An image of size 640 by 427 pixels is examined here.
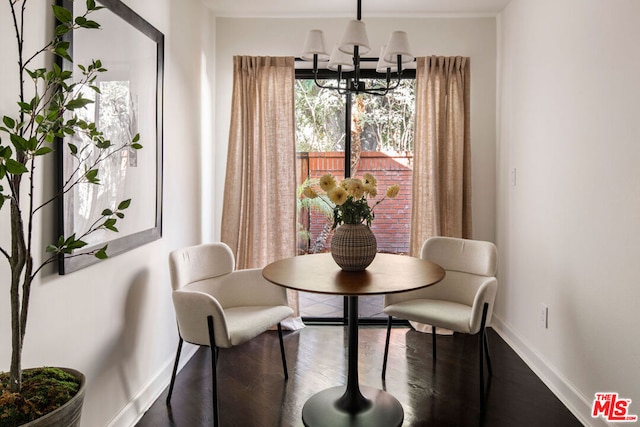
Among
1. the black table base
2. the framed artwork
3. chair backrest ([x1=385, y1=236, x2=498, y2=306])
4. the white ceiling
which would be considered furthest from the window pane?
the framed artwork

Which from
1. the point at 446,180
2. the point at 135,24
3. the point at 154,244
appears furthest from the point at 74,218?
the point at 446,180

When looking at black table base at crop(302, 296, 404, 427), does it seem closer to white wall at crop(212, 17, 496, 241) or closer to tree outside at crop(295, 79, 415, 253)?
tree outside at crop(295, 79, 415, 253)

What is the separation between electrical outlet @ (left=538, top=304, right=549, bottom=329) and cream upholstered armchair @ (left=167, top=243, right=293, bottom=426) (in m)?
1.60

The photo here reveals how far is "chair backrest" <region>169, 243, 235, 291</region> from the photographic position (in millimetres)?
2400

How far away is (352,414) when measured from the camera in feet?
7.21

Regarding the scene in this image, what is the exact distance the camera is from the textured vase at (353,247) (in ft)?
7.33

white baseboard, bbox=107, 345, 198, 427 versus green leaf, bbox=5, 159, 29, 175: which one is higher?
green leaf, bbox=5, 159, 29, 175

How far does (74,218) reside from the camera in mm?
1688

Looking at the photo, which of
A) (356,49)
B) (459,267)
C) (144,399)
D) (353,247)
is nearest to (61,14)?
(356,49)

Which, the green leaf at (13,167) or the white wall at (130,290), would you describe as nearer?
the green leaf at (13,167)

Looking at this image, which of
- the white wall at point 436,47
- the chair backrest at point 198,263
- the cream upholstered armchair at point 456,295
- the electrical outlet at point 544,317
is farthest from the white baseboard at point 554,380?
the chair backrest at point 198,263

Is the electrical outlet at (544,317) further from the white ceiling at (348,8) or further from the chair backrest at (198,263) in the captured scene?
the white ceiling at (348,8)

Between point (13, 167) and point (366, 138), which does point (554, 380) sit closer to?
point (366, 138)

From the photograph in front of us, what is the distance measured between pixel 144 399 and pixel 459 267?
205cm
